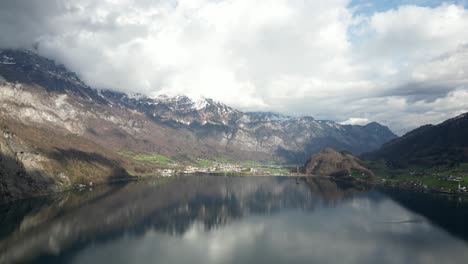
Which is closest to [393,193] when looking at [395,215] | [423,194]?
[423,194]

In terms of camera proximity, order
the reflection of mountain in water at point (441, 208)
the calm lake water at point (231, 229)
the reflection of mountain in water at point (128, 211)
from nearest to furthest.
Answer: the calm lake water at point (231, 229) < the reflection of mountain in water at point (128, 211) < the reflection of mountain in water at point (441, 208)

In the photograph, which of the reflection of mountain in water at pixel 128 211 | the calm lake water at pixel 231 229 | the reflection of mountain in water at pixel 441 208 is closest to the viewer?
the calm lake water at pixel 231 229

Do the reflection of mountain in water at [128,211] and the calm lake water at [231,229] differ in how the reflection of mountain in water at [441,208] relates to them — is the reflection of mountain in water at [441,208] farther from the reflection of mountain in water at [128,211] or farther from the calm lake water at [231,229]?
the reflection of mountain in water at [128,211]

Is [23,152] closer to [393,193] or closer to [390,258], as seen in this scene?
[390,258]

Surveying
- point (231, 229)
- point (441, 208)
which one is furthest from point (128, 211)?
point (441, 208)

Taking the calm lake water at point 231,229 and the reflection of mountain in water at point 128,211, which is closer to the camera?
the calm lake water at point 231,229

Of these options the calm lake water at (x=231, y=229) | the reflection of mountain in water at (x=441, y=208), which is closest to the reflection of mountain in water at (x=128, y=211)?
the calm lake water at (x=231, y=229)

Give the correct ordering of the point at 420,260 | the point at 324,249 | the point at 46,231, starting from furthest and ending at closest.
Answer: the point at 46,231
the point at 324,249
the point at 420,260

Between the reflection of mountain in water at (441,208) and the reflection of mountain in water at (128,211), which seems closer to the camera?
the reflection of mountain in water at (128,211)
